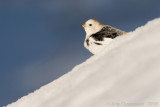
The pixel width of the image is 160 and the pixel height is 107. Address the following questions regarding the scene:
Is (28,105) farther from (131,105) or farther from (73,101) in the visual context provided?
(131,105)

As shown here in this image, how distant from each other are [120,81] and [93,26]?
924 cm

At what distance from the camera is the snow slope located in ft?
11.2

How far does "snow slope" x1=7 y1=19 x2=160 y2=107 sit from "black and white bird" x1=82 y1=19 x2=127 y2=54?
5868 millimetres

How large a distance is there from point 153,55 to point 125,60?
0.42 meters

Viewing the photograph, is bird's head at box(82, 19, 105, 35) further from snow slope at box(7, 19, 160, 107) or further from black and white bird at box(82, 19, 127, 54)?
snow slope at box(7, 19, 160, 107)

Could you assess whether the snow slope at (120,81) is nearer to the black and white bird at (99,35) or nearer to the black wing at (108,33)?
the black and white bird at (99,35)

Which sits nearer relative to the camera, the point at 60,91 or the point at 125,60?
the point at 125,60

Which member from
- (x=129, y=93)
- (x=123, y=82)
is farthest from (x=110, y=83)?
(x=129, y=93)

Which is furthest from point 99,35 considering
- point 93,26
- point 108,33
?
point 93,26

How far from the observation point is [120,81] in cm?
379

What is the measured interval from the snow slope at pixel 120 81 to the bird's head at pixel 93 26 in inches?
312

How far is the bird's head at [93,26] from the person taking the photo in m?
12.8

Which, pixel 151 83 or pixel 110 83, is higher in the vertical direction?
pixel 110 83

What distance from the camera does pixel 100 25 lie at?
12.8 meters
